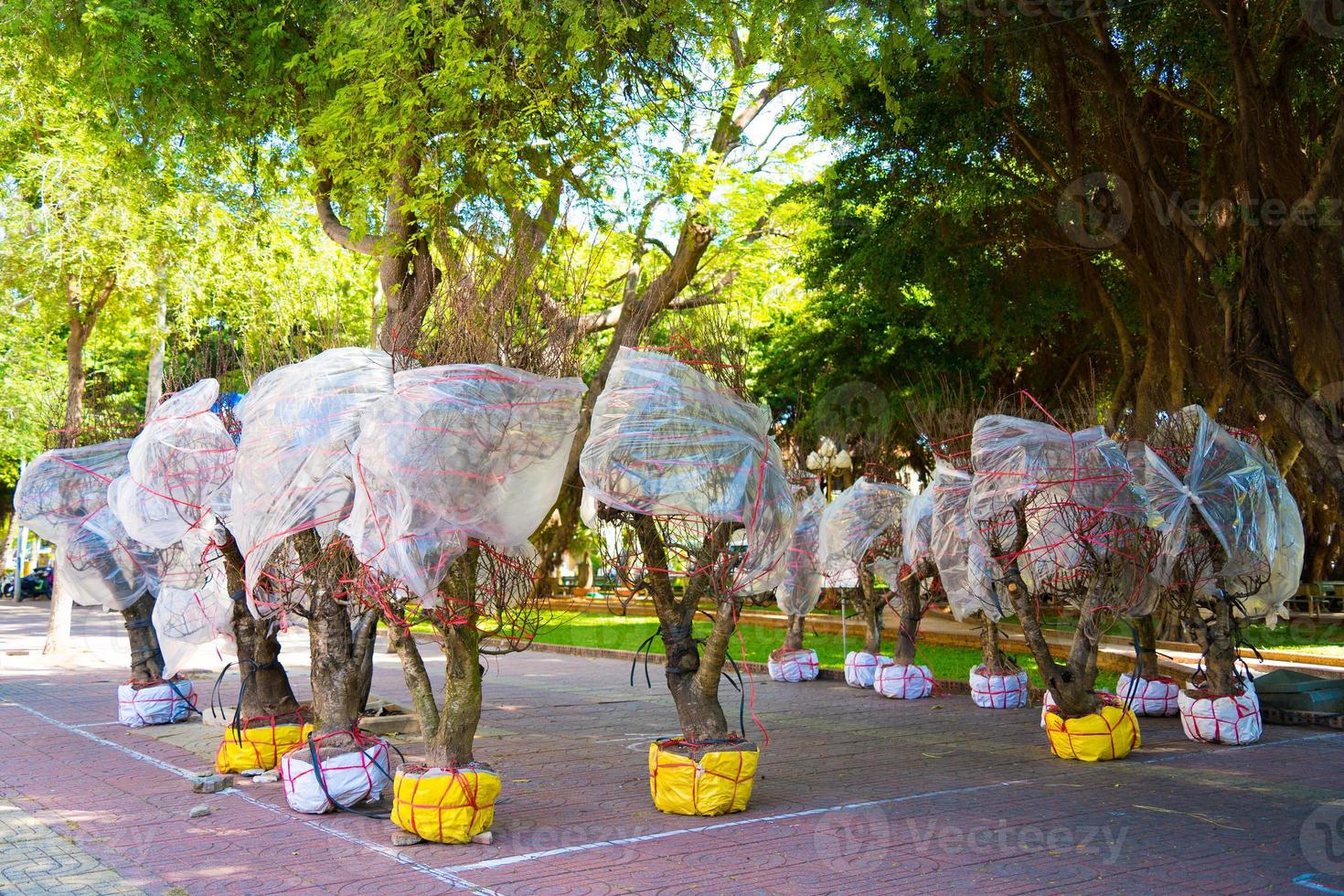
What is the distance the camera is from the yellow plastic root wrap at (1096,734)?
32.2 ft

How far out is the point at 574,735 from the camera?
1189cm

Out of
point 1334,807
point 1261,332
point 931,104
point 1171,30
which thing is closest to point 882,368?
point 931,104

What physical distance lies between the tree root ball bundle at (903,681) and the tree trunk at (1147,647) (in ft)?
9.01

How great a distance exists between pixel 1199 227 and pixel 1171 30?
7.04ft

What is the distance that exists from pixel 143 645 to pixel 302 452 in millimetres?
6593

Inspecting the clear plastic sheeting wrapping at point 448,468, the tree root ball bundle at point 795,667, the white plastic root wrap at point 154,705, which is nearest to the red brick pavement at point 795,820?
the white plastic root wrap at point 154,705

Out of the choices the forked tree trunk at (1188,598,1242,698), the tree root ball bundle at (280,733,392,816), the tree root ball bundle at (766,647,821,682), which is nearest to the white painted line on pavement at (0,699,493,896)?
the tree root ball bundle at (280,733,392,816)

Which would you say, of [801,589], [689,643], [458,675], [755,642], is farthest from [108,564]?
[755,642]

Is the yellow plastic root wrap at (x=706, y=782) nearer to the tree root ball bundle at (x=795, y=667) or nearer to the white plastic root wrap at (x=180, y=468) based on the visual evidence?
the white plastic root wrap at (x=180, y=468)

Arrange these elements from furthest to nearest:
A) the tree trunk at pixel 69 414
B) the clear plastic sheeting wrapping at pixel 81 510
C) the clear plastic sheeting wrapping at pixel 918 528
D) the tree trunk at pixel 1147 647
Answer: the tree trunk at pixel 69 414 → the clear plastic sheeting wrapping at pixel 918 528 → the tree trunk at pixel 1147 647 → the clear plastic sheeting wrapping at pixel 81 510

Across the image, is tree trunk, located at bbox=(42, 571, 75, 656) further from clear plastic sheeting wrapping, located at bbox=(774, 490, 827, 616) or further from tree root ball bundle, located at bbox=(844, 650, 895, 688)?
tree root ball bundle, located at bbox=(844, 650, 895, 688)

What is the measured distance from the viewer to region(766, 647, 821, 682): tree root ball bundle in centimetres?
1677

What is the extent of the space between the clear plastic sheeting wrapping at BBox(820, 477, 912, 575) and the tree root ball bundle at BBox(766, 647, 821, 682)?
262cm

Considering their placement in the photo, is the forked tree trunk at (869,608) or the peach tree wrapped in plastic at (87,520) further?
the forked tree trunk at (869,608)
